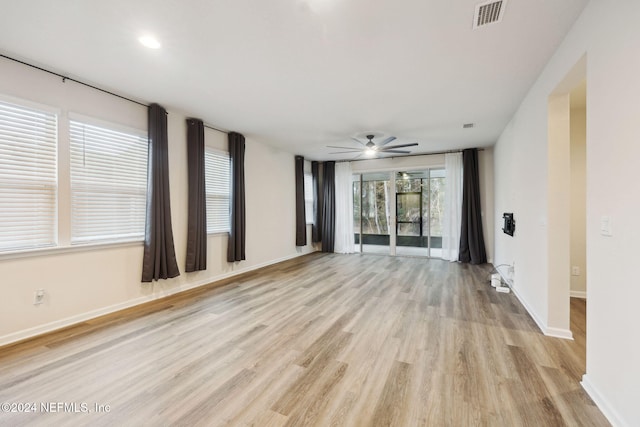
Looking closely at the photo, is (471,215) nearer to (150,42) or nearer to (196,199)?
(196,199)

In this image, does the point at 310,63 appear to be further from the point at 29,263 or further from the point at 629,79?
the point at 29,263

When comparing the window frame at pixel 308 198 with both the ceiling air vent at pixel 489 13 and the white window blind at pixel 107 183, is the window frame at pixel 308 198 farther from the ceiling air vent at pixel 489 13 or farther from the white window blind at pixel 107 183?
the ceiling air vent at pixel 489 13

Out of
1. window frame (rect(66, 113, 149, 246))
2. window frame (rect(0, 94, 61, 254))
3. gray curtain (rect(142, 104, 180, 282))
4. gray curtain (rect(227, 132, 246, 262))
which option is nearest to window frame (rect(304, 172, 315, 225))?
gray curtain (rect(227, 132, 246, 262))

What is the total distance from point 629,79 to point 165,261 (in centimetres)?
460

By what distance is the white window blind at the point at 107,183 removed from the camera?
299cm

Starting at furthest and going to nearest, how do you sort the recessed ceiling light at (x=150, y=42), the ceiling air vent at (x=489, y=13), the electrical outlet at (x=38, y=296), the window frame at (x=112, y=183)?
the window frame at (x=112, y=183)
the electrical outlet at (x=38, y=296)
the recessed ceiling light at (x=150, y=42)
the ceiling air vent at (x=489, y=13)

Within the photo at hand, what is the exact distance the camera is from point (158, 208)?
3551 mm

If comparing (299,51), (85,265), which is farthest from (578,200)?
(85,265)

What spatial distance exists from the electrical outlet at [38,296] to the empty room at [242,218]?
0.9 inches

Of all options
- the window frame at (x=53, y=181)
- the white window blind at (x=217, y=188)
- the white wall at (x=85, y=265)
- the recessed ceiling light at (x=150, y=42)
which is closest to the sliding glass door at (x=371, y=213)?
the white wall at (x=85, y=265)

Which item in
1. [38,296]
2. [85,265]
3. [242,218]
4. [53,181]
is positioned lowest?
[38,296]

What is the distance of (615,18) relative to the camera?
1530 mm

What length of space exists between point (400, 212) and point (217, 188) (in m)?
4.70

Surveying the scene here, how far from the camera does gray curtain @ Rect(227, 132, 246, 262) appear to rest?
4848mm
